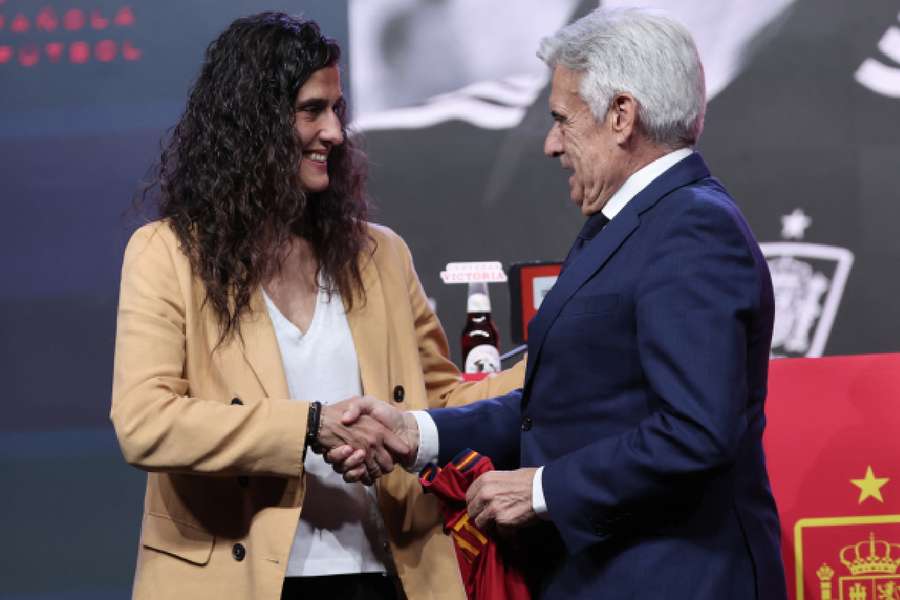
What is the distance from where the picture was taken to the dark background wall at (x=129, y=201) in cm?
397

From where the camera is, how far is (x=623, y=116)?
5.55 ft

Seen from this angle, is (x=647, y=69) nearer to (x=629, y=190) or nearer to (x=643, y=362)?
(x=629, y=190)

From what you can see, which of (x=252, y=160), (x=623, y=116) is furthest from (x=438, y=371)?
(x=623, y=116)

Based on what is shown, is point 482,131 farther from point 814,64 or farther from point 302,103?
point 302,103

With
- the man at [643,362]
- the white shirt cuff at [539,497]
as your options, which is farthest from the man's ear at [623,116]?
the white shirt cuff at [539,497]

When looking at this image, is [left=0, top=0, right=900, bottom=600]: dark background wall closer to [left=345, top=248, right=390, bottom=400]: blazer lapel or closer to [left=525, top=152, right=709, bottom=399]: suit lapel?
[left=345, top=248, right=390, bottom=400]: blazer lapel

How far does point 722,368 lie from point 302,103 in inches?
36.1

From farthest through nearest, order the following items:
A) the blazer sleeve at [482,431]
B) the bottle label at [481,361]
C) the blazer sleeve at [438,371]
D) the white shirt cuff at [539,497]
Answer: the bottle label at [481,361]
the blazer sleeve at [438,371]
the blazer sleeve at [482,431]
the white shirt cuff at [539,497]

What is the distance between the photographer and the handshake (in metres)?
1.87

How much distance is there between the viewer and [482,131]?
3984 mm

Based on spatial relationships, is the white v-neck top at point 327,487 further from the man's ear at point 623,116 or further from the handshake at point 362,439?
the man's ear at point 623,116

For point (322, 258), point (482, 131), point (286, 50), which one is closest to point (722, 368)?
point (322, 258)

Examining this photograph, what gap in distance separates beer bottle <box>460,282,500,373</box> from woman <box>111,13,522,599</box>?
47cm

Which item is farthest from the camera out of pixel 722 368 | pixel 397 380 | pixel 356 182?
pixel 356 182
